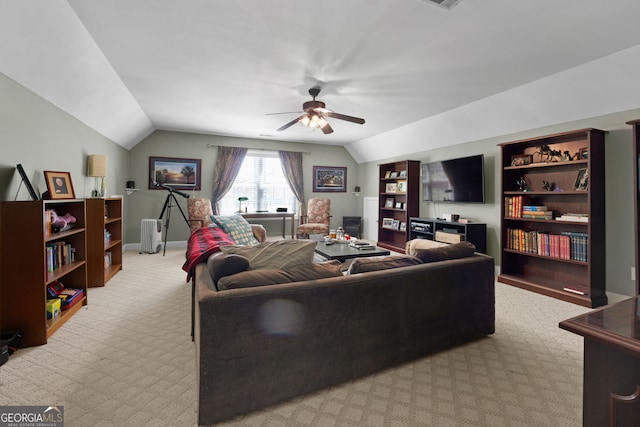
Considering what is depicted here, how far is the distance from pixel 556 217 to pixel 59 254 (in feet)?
18.4

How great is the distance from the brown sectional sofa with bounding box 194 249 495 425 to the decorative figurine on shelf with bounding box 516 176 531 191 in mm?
2458

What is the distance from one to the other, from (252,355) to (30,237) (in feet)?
6.86

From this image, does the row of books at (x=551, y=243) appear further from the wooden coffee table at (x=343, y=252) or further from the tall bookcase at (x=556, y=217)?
the wooden coffee table at (x=343, y=252)

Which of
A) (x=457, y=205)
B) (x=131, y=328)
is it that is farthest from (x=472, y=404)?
(x=457, y=205)

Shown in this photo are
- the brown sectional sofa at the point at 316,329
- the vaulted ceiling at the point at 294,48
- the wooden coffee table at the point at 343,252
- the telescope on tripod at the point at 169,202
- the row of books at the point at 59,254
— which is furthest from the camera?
the telescope on tripod at the point at 169,202

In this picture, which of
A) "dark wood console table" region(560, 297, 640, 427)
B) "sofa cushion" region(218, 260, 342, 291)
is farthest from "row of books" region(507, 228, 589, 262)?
"sofa cushion" region(218, 260, 342, 291)

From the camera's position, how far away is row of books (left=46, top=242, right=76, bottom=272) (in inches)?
103

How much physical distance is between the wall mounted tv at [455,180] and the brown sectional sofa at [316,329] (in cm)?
284

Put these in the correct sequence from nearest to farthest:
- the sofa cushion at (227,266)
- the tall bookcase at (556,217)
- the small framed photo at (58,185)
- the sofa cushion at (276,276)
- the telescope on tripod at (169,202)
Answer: the sofa cushion at (276,276), the sofa cushion at (227,266), the small framed photo at (58,185), the tall bookcase at (556,217), the telescope on tripod at (169,202)

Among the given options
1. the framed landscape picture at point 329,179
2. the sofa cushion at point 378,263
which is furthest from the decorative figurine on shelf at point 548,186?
the framed landscape picture at point 329,179

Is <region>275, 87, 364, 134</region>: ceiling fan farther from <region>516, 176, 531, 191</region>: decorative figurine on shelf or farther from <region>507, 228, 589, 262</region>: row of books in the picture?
<region>507, 228, 589, 262</region>: row of books

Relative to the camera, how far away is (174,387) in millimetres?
1729

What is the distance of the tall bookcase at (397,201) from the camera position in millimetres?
5867

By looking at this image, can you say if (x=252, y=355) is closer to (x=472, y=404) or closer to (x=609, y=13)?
(x=472, y=404)
